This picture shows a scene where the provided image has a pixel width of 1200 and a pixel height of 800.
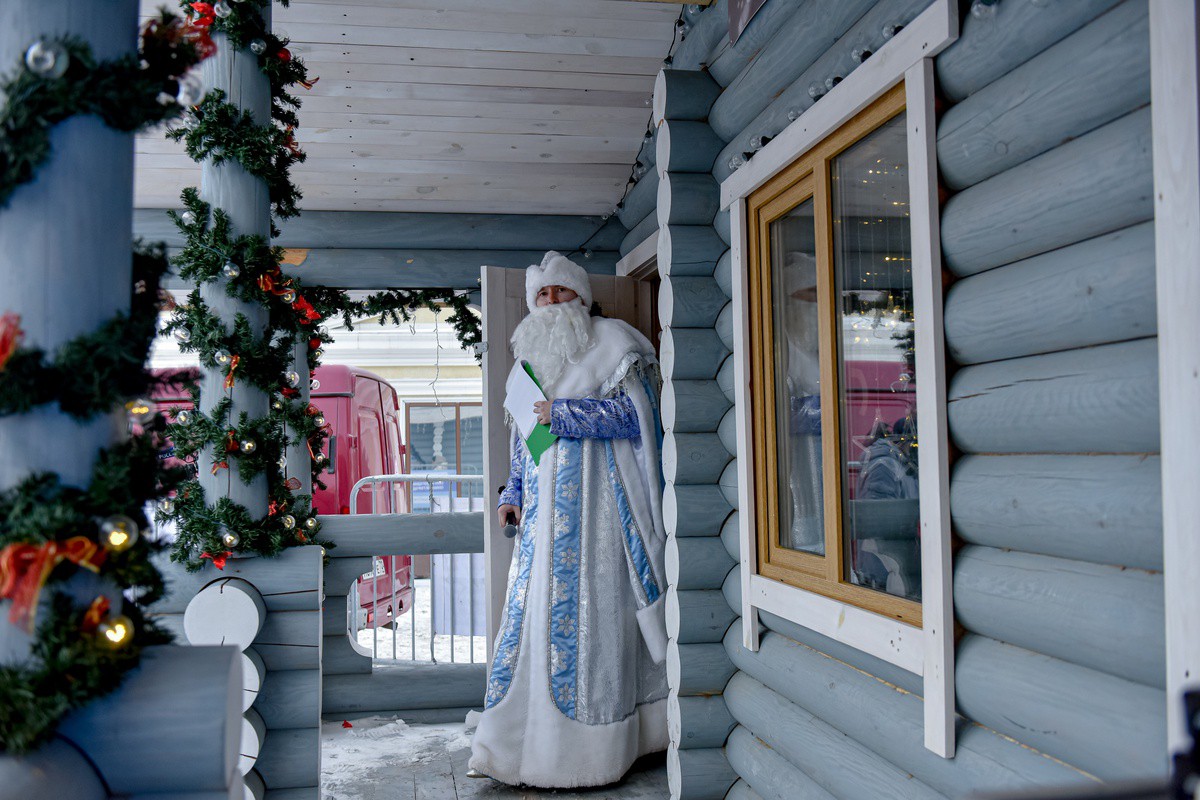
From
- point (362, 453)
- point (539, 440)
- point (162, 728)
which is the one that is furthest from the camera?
point (362, 453)

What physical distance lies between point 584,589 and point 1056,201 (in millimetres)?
2622

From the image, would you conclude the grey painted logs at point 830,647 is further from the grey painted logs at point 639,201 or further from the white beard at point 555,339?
the grey painted logs at point 639,201

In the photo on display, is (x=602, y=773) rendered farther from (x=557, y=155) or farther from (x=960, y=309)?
(x=557, y=155)

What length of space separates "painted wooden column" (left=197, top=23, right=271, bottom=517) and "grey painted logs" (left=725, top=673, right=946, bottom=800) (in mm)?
1777

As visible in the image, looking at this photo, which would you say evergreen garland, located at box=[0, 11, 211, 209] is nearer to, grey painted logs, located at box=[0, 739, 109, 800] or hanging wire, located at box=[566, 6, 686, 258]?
grey painted logs, located at box=[0, 739, 109, 800]

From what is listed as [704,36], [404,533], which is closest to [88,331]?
[704,36]

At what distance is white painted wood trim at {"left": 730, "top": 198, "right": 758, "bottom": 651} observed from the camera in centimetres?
332

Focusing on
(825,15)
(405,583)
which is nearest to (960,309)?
(825,15)

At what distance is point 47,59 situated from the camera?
139 centimetres

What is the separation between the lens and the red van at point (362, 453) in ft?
25.6

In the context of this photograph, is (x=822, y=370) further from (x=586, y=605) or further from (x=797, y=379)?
(x=586, y=605)

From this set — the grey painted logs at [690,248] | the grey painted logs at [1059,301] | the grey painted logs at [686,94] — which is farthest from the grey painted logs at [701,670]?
the grey painted logs at [686,94]

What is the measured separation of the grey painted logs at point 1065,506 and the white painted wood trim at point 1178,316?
0.09 meters

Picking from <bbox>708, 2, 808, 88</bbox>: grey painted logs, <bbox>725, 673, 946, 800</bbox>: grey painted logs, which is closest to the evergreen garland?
<bbox>708, 2, 808, 88</bbox>: grey painted logs
